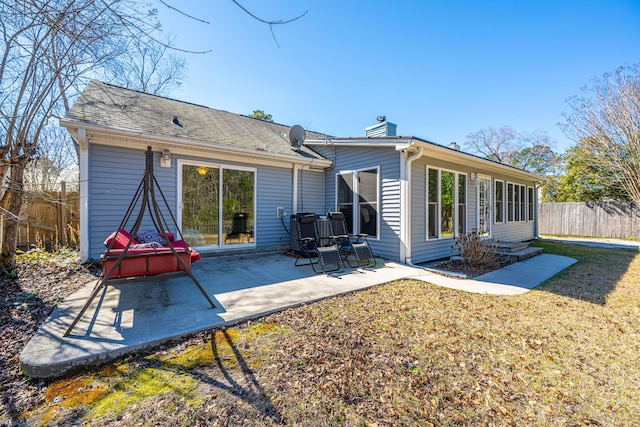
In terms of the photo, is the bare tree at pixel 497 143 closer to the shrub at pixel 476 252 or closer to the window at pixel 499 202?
the window at pixel 499 202

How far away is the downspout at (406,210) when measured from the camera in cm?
596

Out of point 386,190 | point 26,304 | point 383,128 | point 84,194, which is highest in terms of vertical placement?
point 383,128

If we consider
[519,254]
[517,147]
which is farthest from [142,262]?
[517,147]

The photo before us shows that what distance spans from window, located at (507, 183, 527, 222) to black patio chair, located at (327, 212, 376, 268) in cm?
668

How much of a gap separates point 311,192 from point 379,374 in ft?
20.1

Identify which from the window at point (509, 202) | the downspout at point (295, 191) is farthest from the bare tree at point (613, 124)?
the downspout at point (295, 191)

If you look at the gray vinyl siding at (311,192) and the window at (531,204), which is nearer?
the gray vinyl siding at (311,192)

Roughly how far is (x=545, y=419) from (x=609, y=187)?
66.6 feet

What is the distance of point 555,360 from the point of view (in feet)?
7.86

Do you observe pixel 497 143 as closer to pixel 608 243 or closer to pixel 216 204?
pixel 608 243

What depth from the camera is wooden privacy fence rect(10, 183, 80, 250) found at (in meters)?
6.46

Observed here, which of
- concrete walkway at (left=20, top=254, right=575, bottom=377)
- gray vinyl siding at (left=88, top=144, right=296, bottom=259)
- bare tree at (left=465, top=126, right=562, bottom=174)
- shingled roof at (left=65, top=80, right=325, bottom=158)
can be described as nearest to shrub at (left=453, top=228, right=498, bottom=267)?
concrete walkway at (left=20, top=254, right=575, bottom=377)

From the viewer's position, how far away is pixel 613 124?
12789mm

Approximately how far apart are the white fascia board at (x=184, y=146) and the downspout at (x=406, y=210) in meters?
2.47
